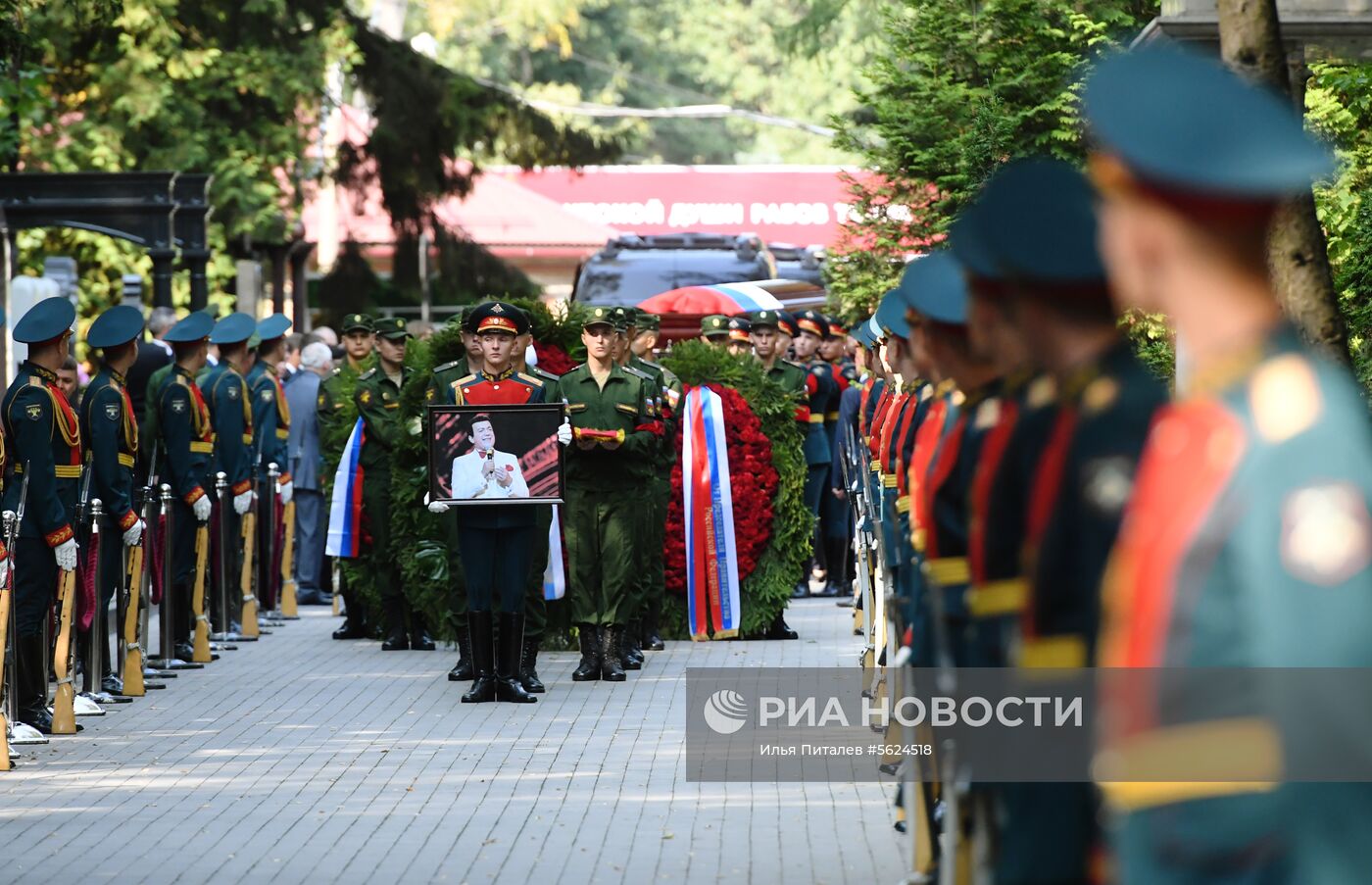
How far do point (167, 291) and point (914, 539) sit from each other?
15.4 metres

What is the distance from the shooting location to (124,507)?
12.1 m

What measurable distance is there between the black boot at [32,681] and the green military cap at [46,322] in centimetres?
146

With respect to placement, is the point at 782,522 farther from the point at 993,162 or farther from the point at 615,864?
the point at 615,864

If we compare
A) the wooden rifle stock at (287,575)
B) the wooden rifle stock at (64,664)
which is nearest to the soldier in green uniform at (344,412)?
the wooden rifle stock at (287,575)

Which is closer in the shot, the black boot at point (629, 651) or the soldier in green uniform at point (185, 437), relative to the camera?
the black boot at point (629, 651)

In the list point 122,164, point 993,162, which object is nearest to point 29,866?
point 993,162

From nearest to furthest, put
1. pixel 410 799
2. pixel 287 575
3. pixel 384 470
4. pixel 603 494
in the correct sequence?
pixel 410 799 → pixel 603 494 → pixel 384 470 → pixel 287 575

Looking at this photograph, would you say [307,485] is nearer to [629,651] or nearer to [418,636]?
[418,636]

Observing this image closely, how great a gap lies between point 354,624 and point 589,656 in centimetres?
328

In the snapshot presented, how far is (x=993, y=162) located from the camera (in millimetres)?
15875

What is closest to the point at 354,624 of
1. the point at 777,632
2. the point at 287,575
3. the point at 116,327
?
the point at 287,575

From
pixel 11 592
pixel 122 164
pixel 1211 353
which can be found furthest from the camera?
pixel 122 164

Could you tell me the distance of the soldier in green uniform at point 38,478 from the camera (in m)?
10.6

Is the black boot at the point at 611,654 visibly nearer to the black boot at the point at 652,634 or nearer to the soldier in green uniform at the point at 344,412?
the black boot at the point at 652,634
